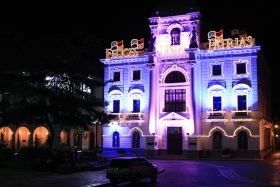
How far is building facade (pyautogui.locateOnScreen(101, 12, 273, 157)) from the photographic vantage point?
52531 mm

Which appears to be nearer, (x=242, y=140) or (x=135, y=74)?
(x=242, y=140)

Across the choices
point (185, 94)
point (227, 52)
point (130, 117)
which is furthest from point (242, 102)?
point (130, 117)

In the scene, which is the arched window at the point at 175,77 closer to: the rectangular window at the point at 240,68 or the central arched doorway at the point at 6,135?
the rectangular window at the point at 240,68

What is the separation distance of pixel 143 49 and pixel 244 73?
14958 mm

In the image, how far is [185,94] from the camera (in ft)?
182

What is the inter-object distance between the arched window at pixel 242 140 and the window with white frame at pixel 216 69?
322 inches

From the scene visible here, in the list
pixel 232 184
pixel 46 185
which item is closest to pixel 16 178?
pixel 46 185

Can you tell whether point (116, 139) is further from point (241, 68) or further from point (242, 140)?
point (241, 68)

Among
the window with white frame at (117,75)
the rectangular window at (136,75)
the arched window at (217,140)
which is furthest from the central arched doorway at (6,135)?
the arched window at (217,140)

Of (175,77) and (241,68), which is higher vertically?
(241,68)

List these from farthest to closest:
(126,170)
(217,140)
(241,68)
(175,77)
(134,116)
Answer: (134,116), (175,77), (217,140), (241,68), (126,170)

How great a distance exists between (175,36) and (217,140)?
51.0 feet

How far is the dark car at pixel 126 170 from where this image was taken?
24.4 meters

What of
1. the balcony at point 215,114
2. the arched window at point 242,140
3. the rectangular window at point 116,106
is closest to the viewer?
the arched window at point 242,140
